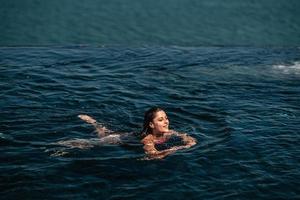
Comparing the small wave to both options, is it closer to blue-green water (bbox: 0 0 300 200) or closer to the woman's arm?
blue-green water (bbox: 0 0 300 200)

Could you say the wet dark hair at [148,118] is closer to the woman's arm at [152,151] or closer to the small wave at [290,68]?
the woman's arm at [152,151]

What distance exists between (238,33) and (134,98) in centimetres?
913

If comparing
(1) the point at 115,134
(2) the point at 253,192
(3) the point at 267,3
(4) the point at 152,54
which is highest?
(3) the point at 267,3

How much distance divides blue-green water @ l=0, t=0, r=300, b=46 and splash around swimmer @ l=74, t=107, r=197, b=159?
985 centimetres

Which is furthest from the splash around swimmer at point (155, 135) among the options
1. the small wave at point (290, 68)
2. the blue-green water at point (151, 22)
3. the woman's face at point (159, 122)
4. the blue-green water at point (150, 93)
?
the blue-green water at point (151, 22)

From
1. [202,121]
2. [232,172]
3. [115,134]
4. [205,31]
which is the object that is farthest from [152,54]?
[232,172]

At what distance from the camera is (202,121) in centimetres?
1241

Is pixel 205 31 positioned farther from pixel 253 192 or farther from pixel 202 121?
pixel 253 192

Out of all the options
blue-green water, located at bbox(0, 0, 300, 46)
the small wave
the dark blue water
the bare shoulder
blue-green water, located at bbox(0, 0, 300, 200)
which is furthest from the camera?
blue-green water, located at bbox(0, 0, 300, 46)

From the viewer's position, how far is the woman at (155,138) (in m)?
10.3

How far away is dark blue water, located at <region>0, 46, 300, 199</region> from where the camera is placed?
29.7 feet

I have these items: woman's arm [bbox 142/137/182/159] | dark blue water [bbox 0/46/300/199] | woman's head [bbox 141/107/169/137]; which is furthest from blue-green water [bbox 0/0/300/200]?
woman's head [bbox 141/107/169/137]

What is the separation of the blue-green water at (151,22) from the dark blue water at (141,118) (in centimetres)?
106

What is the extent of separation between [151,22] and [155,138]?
476 inches
